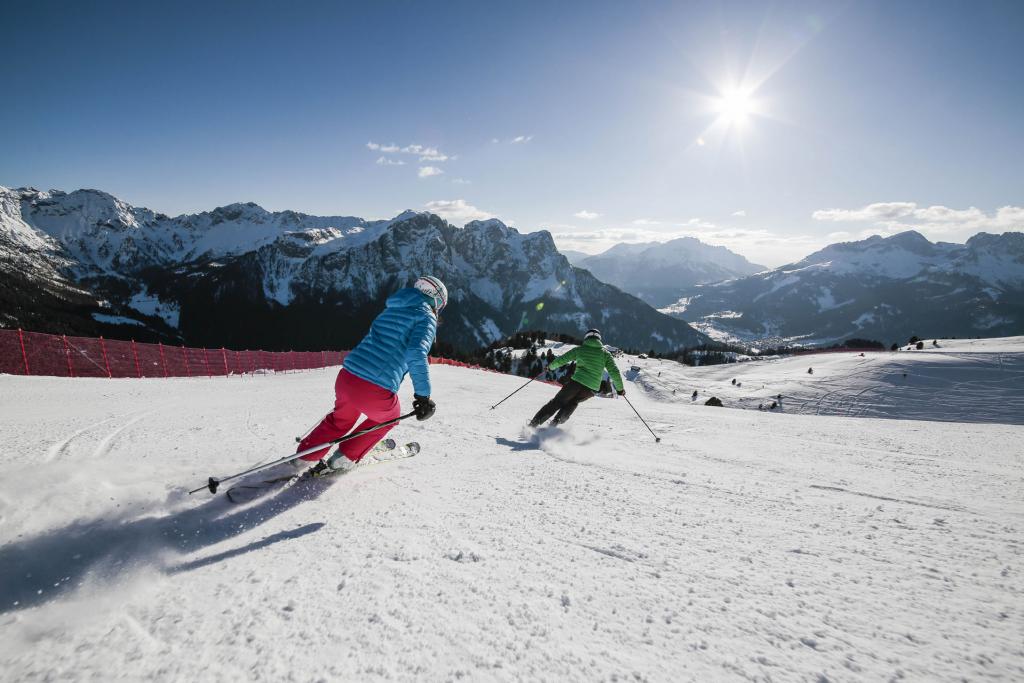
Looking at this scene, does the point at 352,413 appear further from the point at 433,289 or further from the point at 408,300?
the point at 433,289

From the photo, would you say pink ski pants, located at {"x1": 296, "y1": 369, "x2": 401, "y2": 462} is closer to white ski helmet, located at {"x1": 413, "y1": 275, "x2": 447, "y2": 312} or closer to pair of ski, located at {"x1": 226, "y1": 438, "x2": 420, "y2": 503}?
pair of ski, located at {"x1": 226, "y1": 438, "x2": 420, "y2": 503}

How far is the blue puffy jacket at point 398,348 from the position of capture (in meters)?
4.41

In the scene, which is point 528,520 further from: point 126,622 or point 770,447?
point 770,447

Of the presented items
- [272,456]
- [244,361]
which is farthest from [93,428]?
[244,361]

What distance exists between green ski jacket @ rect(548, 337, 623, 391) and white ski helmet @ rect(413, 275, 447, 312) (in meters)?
3.92

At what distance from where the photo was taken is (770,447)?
642 cm

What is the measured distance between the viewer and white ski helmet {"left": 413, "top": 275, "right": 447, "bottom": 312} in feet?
15.5

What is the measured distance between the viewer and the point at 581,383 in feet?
27.3

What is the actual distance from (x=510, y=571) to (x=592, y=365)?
5.99 meters

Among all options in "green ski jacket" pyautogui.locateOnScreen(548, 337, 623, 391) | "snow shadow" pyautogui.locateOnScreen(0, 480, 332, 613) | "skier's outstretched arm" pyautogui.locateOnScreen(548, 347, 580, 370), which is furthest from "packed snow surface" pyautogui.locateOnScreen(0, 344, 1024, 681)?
"skier's outstretched arm" pyautogui.locateOnScreen(548, 347, 580, 370)

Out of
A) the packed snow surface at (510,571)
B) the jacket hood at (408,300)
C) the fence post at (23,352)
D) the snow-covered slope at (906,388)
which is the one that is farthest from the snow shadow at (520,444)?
the snow-covered slope at (906,388)

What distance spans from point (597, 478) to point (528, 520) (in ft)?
4.50

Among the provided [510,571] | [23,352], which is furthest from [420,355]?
[23,352]

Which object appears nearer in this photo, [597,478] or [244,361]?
[597,478]
